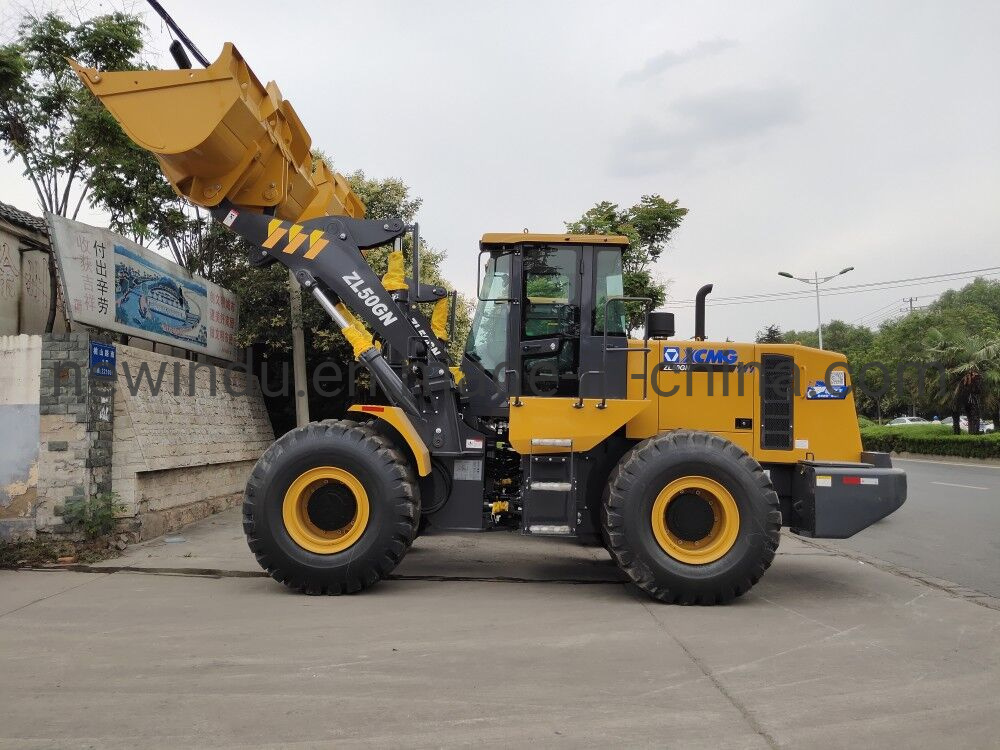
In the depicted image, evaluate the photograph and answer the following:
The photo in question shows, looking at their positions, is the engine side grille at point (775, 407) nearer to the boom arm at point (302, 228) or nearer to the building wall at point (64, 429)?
the boom arm at point (302, 228)

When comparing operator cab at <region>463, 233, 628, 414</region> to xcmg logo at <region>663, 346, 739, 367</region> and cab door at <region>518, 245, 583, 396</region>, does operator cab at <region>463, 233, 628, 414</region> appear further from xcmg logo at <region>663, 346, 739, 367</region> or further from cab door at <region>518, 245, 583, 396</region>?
xcmg logo at <region>663, 346, 739, 367</region>

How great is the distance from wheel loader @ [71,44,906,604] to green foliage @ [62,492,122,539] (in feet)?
9.74

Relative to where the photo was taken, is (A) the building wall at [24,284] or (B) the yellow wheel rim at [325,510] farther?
(A) the building wall at [24,284]

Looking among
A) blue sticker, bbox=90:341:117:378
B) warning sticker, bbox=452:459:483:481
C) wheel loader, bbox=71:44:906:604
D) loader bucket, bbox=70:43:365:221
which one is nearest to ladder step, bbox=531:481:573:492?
wheel loader, bbox=71:44:906:604

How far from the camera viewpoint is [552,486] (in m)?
7.02

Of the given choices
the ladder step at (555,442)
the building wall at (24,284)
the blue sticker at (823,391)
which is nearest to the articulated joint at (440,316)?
the ladder step at (555,442)

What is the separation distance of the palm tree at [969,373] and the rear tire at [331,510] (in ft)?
110

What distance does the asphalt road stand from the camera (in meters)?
8.70

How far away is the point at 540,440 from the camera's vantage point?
23.0ft

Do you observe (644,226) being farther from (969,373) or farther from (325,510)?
(969,373)

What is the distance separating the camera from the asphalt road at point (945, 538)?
342 inches

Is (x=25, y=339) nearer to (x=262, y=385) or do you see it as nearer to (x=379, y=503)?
(x=379, y=503)

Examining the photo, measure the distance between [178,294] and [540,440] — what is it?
739 centimetres

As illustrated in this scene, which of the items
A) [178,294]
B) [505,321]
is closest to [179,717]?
[505,321]
